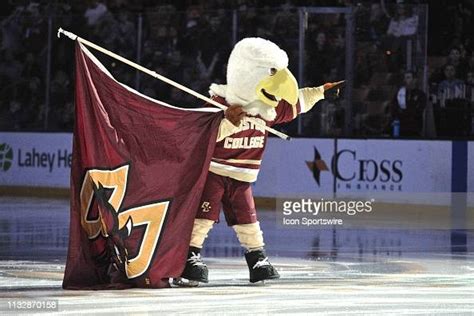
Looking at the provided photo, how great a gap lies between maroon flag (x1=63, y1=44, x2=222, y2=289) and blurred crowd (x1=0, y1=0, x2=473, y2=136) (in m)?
7.93

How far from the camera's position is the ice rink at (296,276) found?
26.4 feet

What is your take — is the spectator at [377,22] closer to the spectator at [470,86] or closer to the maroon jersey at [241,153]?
the spectator at [470,86]

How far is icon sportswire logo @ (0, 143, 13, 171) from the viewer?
19.4 m

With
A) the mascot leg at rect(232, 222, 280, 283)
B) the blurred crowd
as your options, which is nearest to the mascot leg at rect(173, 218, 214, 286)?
the mascot leg at rect(232, 222, 280, 283)

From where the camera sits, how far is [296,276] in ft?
32.5

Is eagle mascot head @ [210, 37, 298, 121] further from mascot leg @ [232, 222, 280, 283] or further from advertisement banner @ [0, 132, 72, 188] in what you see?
advertisement banner @ [0, 132, 72, 188]

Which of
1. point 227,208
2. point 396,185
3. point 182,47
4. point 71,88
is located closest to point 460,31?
point 396,185

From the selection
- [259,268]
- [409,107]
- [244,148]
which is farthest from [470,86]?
[259,268]

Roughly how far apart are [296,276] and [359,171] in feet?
23.5

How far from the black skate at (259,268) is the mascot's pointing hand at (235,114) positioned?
0.95 metres

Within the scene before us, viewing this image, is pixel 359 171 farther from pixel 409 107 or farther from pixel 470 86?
pixel 470 86

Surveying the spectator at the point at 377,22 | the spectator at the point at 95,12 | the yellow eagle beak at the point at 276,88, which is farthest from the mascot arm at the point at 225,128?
the spectator at the point at 95,12

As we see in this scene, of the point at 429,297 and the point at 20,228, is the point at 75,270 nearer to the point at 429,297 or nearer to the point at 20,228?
the point at 429,297

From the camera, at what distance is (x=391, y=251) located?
12102mm
